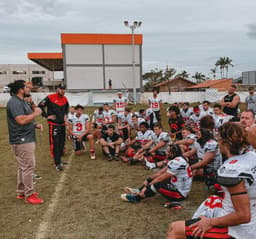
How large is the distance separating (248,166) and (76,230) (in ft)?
8.29

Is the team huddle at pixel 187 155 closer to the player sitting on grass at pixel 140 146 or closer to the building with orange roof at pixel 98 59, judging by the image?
the player sitting on grass at pixel 140 146

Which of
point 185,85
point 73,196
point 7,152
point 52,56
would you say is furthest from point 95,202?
point 185,85

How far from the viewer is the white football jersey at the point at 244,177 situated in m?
1.84

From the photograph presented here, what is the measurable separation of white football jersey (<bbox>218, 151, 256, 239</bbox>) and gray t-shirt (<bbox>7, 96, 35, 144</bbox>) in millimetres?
3092

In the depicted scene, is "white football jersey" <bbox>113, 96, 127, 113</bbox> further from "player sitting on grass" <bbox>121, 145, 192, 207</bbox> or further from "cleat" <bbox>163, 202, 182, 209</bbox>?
"cleat" <bbox>163, 202, 182, 209</bbox>

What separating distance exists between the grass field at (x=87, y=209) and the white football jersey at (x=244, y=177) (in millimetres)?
1581

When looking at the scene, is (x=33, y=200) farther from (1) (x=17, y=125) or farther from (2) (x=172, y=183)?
(2) (x=172, y=183)

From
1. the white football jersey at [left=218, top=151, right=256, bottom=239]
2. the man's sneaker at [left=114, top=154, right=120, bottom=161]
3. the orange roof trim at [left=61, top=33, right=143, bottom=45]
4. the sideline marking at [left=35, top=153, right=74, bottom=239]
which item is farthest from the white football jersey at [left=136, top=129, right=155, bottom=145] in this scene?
the orange roof trim at [left=61, top=33, right=143, bottom=45]

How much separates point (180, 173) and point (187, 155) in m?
1.34

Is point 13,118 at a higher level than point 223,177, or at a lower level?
higher

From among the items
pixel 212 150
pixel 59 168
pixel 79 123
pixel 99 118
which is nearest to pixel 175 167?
pixel 212 150

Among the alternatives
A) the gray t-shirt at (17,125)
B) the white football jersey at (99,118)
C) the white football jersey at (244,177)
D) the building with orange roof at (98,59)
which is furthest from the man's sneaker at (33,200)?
the building with orange roof at (98,59)

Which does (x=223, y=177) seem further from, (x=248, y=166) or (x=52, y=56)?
(x=52, y=56)

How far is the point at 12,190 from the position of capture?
4.96m
